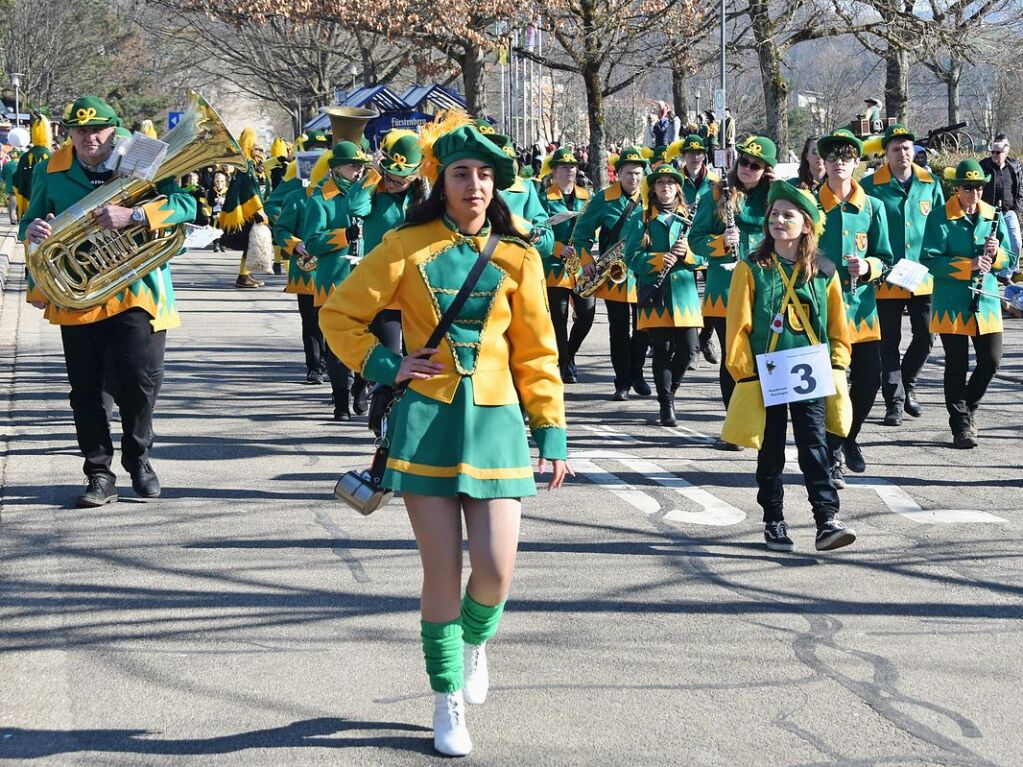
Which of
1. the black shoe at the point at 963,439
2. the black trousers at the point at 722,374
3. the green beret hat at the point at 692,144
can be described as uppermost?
the green beret hat at the point at 692,144

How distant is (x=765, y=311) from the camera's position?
7039mm

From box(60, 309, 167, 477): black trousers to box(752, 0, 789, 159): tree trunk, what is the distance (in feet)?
65.4

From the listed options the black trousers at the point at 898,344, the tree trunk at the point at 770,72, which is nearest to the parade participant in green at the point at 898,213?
the black trousers at the point at 898,344

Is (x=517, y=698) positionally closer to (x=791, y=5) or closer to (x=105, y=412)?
(x=105, y=412)

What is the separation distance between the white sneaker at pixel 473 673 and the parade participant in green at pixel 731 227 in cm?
463

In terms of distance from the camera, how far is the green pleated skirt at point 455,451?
4543 mm

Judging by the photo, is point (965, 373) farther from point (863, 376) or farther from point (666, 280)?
point (666, 280)

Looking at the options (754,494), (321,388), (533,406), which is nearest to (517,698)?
(533,406)

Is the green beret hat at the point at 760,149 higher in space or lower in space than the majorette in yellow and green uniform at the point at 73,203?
higher

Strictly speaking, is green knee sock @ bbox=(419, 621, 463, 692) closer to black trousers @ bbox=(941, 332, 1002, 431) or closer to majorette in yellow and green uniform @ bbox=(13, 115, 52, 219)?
black trousers @ bbox=(941, 332, 1002, 431)

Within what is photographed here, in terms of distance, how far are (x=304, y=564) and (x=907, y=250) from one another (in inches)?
209

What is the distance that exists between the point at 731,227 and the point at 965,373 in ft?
5.79

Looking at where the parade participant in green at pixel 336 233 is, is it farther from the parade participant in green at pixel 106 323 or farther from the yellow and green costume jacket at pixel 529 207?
the parade participant in green at pixel 106 323

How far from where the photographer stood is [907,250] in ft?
34.1
